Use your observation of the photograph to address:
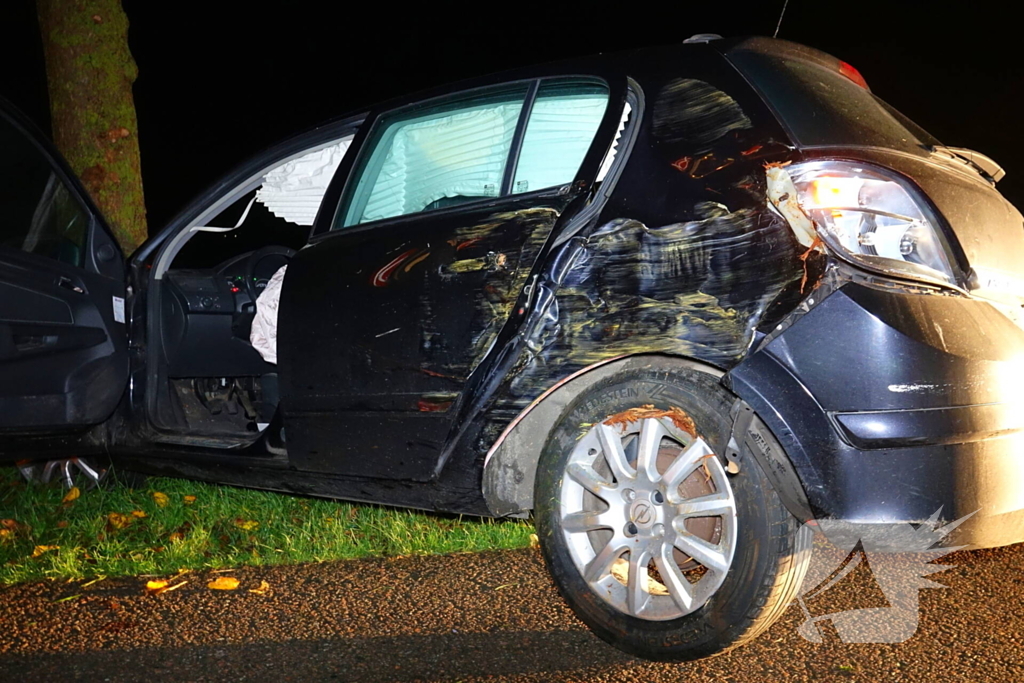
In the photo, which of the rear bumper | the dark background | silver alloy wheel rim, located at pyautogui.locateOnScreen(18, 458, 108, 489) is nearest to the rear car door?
the rear bumper

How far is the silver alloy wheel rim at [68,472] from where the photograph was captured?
16.4ft

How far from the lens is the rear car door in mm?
2967

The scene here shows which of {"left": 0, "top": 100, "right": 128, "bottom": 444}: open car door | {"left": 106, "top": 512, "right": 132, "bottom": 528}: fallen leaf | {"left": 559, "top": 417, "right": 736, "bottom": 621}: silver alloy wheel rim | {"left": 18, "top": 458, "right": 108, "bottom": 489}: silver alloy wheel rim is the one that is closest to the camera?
{"left": 559, "top": 417, "right": 736, "bottom": 621}: silver alloy wheel rim

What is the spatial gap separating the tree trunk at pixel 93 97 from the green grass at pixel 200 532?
1.97 meters

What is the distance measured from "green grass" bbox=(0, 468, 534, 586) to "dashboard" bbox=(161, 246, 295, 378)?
0.66 meters

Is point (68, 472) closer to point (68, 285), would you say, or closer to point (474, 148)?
point (68, 285)

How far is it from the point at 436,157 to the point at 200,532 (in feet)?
6.32

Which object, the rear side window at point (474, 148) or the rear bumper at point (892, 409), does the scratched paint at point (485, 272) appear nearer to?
the rear side window at point (474, 148)

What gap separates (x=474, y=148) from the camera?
3.33m

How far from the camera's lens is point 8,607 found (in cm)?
333

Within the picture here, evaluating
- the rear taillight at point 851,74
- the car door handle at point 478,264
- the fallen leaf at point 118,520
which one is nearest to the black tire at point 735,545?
the car door handle at point 478,264

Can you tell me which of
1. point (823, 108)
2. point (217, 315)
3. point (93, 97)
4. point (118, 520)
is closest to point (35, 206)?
point (217, 315)

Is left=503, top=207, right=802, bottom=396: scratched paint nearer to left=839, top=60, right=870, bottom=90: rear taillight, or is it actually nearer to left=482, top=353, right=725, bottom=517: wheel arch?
left=482, top=353, right=725, bottom=517: wheel arch

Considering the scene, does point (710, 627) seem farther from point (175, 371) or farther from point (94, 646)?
point (175, 371)
